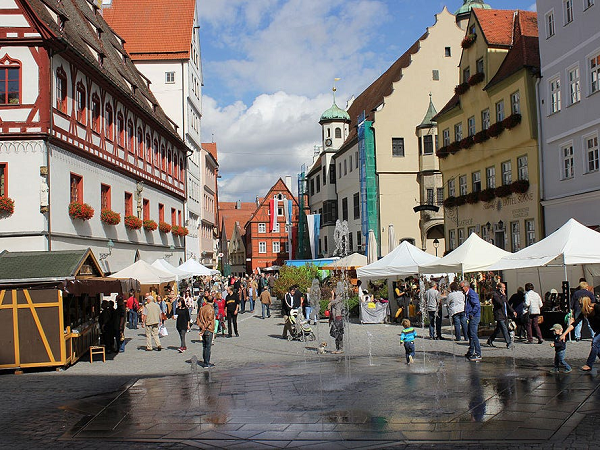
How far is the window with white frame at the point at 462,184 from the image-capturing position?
1406 inches

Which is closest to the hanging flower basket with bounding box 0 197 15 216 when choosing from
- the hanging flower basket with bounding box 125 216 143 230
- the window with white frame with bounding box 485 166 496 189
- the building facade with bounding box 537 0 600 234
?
the hanging flower basket with bounding box 125 216 143 230

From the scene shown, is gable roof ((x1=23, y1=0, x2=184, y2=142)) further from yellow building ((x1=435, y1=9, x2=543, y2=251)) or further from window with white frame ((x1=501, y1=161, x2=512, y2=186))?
window with white frame ((x1=501, y1=161, x2=512, y2=186))

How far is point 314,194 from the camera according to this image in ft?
230

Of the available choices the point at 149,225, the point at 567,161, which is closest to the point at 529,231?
the point at 567,161

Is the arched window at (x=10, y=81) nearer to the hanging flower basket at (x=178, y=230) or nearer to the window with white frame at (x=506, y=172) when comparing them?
the hanging flower basket at (x=178, y=230)

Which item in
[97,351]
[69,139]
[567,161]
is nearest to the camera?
[97,351]

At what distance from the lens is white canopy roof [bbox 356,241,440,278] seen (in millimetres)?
24547

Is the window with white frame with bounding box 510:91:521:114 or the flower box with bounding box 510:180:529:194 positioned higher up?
the window with white frame with bounding box 510:91:521:114

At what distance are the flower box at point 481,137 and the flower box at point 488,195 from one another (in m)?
2.45

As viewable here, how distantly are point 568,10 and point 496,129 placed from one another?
6266 mm

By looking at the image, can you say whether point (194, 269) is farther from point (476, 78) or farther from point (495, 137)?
point (476, 78)

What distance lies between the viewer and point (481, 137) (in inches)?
1272

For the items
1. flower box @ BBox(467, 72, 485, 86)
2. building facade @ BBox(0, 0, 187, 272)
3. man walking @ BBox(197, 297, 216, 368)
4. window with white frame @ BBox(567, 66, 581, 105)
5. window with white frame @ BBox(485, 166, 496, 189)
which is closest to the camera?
man walking @ BBox(197, 297, 216, 368)

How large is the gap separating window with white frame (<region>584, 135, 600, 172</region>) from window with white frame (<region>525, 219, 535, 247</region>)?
447cm
